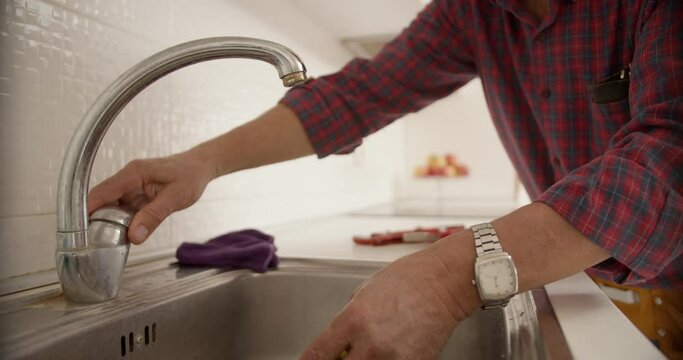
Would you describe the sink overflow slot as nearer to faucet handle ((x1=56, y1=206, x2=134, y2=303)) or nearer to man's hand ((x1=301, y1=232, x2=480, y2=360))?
faucet handle ((x1=56, y1=206, x2=134, y2=303))

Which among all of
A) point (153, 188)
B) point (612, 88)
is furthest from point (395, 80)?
point (153, 188)

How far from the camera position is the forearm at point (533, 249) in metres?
0.46

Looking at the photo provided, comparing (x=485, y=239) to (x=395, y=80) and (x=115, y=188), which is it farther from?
(x=395, y=80)

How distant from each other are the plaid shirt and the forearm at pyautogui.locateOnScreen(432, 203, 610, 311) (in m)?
0.01

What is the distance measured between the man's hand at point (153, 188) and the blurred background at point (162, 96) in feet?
0.28

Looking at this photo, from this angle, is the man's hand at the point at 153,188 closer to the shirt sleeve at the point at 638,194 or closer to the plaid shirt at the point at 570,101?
the plaid shirt at the point at 570,101

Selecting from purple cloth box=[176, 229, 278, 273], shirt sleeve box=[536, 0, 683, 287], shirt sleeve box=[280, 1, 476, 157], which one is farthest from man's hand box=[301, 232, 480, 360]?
shirt sleeve box=[280, 1, 476, 157]

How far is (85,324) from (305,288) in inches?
13.1

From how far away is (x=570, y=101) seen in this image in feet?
2.53

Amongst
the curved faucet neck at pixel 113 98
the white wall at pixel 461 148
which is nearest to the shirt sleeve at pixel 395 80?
the curved faucet neck at pixel 113 98

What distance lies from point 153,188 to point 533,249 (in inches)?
17.8

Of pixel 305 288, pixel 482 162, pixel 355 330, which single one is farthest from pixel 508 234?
pixel 482 162

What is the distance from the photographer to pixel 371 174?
7.48 feet

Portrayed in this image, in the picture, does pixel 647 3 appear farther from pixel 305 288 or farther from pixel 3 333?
pixel 3 333
